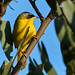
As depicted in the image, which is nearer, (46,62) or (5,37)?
(46,62)

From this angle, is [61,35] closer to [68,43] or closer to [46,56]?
[68,43]

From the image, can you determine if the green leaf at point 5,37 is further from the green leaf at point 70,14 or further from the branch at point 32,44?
the green leaf at point 70,14

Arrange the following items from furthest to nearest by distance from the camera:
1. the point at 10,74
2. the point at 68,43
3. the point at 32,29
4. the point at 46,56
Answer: the point at 32,29, the point at 10,74, the point at 46,56, the point at 68,43

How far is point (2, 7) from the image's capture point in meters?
0.46

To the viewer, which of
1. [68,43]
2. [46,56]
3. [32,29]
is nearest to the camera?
[68,43]

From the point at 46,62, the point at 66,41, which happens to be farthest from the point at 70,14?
the point at 46,62

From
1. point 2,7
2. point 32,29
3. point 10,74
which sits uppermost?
point 2,7

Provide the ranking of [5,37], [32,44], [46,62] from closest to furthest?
[46,62] → [32,44] → [5,37]

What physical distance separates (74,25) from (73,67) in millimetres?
74

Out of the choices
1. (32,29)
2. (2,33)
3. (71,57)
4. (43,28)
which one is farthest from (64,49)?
(32,29)

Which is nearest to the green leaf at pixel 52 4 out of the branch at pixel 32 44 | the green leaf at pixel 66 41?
the branch at pixel 32 44

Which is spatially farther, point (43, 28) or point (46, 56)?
point (43, 28)

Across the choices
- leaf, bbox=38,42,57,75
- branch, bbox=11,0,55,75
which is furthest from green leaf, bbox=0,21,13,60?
leaf, bbox=38,42,57,75

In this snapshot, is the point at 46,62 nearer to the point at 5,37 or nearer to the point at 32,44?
the point at 32,44
